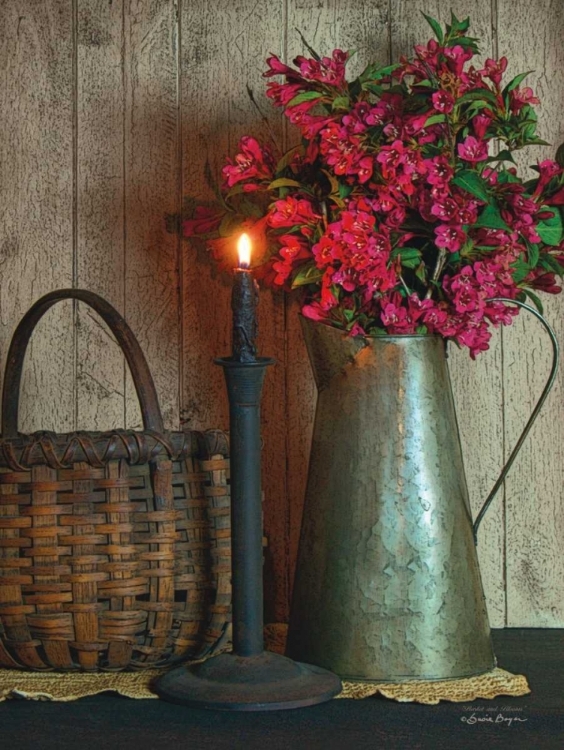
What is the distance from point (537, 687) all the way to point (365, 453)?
0.27 meters

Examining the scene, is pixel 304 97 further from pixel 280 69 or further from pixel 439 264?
pixel 439 264

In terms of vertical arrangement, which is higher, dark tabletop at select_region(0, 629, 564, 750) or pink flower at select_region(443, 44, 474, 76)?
pink flower at select_region(443, 44, 474, 76)

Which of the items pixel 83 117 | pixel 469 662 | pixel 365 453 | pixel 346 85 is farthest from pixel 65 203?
pixel 469 662

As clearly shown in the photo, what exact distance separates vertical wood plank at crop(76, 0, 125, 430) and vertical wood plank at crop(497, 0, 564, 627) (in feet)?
1.59

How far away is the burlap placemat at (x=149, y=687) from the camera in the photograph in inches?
40.1

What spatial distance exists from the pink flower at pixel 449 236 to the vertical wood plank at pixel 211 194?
36 centimetres

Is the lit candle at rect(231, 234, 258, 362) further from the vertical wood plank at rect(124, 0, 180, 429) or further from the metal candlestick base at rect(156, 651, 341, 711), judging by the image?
the vertical wood plank at rect(124, 0, 180, 429)

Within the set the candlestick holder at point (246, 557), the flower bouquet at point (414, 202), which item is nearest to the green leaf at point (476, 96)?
the flower bouquet at point (414, 202)

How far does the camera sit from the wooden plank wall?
1.36 m

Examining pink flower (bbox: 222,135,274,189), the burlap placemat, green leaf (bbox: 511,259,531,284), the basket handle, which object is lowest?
the burlap placemat

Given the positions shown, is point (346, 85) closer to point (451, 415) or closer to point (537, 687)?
point (451, 415)

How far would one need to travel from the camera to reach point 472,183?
3.48ft
